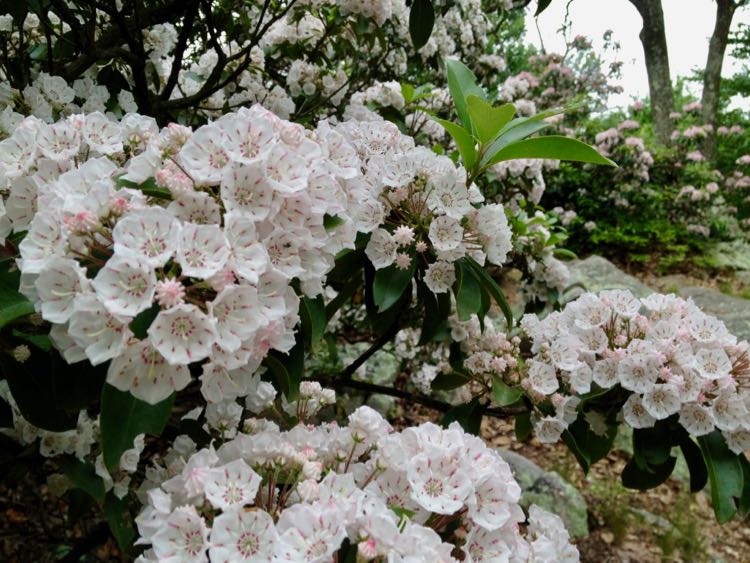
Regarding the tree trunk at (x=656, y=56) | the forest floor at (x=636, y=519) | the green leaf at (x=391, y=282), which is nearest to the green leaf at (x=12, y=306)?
the green leaf at (x=391, y=282)

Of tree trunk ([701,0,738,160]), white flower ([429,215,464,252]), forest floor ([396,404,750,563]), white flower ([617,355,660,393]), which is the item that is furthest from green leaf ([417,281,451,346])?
tree trunk ([701,0,738,160])

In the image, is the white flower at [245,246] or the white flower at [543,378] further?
the white flower at [543,378]

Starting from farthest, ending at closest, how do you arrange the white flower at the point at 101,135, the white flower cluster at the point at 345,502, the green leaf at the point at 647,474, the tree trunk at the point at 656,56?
the tree trunk at the point at 656,56 → the green leaf at the point at 647,474 → the white flower at the point at 101,135 → the white flower cluster at the point at 345,502

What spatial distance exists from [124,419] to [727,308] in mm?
5939

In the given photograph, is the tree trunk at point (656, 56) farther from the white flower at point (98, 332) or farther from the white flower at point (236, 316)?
the white flower at point (98, 332)

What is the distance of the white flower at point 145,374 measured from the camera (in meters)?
0.90

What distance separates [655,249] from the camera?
7809 millimetres

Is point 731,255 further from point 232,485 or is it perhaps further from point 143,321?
point 143,321

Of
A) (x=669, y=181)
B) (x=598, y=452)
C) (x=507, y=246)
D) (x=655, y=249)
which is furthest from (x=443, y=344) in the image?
(x=669, y=181)

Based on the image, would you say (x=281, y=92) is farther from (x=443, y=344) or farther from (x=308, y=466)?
(x=308, y=466)

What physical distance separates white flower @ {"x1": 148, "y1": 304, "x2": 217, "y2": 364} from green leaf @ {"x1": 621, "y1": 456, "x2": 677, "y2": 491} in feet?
4.95

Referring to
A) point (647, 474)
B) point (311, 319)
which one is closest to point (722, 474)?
point (647, 474)

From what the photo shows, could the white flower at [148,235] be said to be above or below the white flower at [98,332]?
above

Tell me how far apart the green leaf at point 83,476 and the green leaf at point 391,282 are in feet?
Result: 2.38
